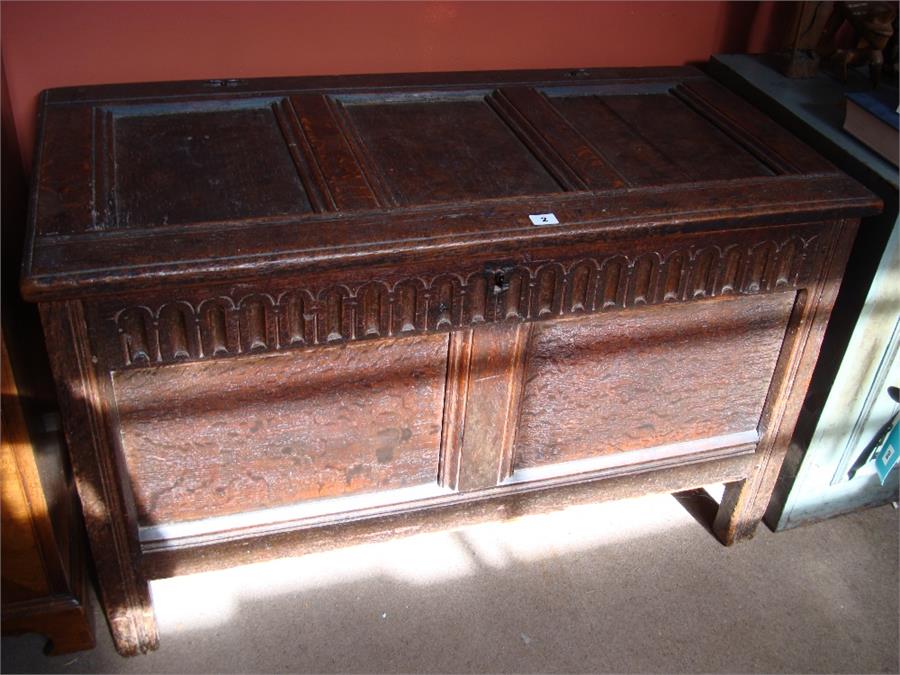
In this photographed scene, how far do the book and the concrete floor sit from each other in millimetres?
1013

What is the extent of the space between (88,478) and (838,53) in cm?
185

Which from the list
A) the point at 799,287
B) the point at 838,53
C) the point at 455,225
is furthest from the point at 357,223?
the point at 838,53

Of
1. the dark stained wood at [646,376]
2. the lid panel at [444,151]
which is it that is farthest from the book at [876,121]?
the lid panel at [444,151]

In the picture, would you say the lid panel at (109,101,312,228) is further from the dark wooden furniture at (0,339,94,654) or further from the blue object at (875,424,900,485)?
the blue object at (875,424,900,485)

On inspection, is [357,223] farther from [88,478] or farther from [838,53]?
[838,53]

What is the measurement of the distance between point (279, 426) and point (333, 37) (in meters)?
0.92

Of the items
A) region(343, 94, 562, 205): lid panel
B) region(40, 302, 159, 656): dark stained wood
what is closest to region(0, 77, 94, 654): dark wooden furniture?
region(40, 302, 159, 656): dark stained wood

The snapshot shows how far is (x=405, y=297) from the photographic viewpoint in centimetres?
176

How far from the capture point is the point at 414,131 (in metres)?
2.07

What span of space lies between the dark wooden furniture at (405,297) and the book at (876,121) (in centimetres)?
12

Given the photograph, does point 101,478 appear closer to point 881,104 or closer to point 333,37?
point 333,37

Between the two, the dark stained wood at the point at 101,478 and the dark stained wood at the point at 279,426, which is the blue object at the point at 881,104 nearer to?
the dark stained wood at the point at 279,426

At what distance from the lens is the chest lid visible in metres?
1.64

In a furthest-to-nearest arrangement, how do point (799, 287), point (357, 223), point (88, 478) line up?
point (799, 287) → point (88, 478) → point (357, 223)
